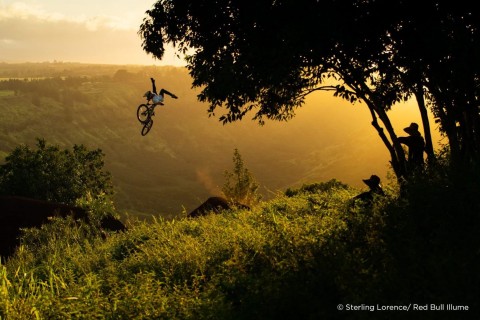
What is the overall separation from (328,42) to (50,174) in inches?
1693

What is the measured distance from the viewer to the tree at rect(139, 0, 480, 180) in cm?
1030

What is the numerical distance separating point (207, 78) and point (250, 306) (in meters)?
7.77

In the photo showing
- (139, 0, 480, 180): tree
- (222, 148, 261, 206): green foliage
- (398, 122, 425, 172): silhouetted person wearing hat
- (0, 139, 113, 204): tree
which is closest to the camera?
(139, 0, 480, 180): tree

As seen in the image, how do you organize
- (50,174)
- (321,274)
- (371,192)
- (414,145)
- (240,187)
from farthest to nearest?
(50,174) < (240,187) < (414,145) < (371,192) < (321,274)

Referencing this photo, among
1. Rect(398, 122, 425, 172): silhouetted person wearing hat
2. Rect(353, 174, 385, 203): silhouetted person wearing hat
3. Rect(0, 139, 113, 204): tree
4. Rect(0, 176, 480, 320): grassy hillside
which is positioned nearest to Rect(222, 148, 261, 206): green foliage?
Rect(398, 122, 425, 172): silhouetted person wearing hat

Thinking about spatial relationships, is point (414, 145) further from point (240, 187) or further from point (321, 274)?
point (240, 187)

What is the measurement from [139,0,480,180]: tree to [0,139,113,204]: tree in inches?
1299

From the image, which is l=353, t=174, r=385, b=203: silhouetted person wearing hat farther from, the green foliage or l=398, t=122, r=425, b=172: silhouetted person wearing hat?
the green foliage

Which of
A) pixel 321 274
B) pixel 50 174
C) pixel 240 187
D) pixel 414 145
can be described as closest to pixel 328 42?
pixel 414 145

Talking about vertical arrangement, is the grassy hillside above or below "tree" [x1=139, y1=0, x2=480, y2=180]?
below

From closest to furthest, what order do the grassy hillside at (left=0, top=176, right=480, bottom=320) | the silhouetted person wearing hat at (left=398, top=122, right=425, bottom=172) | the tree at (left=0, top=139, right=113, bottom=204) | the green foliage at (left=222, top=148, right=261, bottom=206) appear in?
the grassy hillside at (left=0, top=176, right=480, bottom=320) < the silhouetted person wearing hat at (left=398, top=122, right=425, bottom=172) < the green foliage at (left=222, top=148, right=261, bottom=206) < the tree at (left=0, top=139, right=113, bottom=204)

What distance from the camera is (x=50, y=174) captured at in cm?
4772

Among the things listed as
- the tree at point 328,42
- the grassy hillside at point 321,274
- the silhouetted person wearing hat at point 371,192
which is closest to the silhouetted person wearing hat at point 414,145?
the tree at point 328,42

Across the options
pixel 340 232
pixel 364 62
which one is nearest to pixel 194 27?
pixel 364 62
